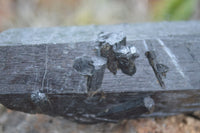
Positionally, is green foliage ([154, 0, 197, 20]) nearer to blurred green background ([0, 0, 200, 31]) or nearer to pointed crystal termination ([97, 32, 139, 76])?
blurred green background ([0, 0, 200, 31])

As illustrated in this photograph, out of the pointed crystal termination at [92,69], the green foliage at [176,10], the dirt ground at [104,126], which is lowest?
the dirt ground at [104,126]

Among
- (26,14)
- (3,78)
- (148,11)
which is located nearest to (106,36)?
(3,78)

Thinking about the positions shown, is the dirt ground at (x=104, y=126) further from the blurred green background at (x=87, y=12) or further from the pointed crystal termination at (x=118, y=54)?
the blurred green background at (x=87, y=12)

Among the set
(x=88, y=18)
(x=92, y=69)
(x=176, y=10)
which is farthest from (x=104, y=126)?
(x=176, y=10)

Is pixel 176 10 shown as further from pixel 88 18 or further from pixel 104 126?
pixel 104 126

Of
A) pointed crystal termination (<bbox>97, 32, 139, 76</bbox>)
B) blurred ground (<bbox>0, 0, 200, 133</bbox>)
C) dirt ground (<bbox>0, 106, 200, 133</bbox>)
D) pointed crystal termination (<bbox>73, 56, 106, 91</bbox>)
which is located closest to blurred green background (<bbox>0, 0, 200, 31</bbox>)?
blurred ground (<bbox>0, 0, 200, 133</bbox>)

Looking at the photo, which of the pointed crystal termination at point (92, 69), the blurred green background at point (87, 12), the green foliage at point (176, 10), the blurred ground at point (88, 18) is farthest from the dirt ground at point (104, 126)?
the green foliage at point (176, 10)

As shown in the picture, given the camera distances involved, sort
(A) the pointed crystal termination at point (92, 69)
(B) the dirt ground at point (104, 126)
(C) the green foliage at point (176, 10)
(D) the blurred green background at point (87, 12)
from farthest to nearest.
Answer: (D) the blurred green background at point (87, 12), (C) the green foliage at point (176, 10), (B) the dirt ground at point (104, 126), (A) the pointed crystal termination at point (92, 69)
